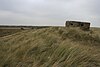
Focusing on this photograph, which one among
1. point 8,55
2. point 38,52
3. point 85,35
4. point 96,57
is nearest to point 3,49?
point 8,55

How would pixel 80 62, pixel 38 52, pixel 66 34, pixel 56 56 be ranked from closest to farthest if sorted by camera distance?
pixel 80 62 < pixel 56 56 < pixel 38 52 < pixel 66 34

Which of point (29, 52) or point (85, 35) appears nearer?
point (29, 52)

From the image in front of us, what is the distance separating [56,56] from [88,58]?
3.63 ft

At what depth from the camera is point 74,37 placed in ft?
29.5

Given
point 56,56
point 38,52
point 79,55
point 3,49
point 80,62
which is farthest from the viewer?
point 3,49

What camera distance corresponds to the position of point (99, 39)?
30.1 ft

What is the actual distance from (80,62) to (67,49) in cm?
113

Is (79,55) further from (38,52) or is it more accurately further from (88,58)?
(38,52)

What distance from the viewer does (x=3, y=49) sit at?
879 cm

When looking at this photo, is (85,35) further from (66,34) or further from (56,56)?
(56,56)

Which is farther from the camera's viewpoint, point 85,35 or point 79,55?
point 85,35

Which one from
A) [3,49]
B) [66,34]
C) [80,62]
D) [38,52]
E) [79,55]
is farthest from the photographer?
[66,34]

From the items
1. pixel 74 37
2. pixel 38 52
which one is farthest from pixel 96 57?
pixel 74 37

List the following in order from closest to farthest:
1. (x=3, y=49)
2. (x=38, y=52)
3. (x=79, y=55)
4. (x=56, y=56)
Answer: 1. (x=79, y=55)
2. (x=56, y=56)
3. (x=38, y=52)
4. (x=3, y=49)
